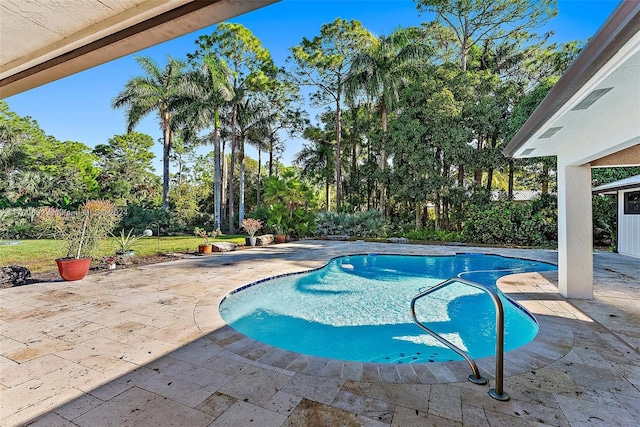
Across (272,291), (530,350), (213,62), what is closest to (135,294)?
(272,291)

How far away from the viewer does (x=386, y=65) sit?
52.9 ft

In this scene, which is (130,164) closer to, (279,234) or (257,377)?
(279,234)

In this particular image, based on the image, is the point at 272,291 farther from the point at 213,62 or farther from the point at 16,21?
the point at 213,62

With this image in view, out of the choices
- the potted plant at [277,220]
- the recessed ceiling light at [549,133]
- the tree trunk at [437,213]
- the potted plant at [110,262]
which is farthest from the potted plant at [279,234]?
the recessed ceiling light at [549,133]

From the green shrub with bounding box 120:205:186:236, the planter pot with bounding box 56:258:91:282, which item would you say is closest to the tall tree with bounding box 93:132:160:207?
the green shrub with bounding box 120:205:186:236

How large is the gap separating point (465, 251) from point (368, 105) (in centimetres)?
1285

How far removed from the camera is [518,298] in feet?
16.5

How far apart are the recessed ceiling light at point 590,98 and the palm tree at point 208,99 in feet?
54.1

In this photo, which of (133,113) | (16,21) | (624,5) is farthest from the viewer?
(133,113)

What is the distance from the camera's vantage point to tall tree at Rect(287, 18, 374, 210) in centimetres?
1794

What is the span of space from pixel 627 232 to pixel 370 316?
10832 mm

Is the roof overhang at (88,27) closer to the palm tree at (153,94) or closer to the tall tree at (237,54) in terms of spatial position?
the palm tree at (153,94)

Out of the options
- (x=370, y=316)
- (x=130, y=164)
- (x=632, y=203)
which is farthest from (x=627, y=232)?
(x=130, y=164)

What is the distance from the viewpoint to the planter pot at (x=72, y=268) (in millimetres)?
6059
